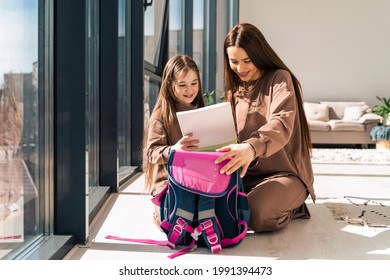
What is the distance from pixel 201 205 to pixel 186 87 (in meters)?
Result: 0.53

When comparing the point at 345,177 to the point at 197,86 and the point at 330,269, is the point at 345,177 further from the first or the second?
the point at 330,269

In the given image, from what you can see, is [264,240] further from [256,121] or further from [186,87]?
[186,87]

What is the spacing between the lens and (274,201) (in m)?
2.06

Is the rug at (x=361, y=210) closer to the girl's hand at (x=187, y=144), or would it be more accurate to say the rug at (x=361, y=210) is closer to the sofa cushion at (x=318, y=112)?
the girl's hand at (x=187, y=144)

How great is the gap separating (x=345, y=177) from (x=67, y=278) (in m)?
3.05

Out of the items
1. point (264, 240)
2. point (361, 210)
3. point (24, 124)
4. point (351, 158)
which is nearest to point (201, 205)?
point (264, 240)

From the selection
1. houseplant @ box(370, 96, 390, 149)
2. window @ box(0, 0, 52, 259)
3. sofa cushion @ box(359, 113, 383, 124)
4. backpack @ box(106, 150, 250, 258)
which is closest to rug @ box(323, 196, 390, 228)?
backpack @ box(106, 150, 250, 258)

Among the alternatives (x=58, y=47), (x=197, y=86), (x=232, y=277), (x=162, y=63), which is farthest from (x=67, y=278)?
(x=162, y=63)

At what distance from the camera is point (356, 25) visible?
8531mm

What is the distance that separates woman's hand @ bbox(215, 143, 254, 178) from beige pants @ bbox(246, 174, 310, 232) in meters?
0.35

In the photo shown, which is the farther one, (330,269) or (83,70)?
(83,70)

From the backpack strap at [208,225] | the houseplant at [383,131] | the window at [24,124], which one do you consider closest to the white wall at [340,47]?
the houseplant at [383,131]

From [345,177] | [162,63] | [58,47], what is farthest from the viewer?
[162,63]

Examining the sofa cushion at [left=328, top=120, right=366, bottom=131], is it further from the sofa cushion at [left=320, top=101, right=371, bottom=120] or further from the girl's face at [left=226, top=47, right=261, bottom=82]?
the girl's face at [left=226, top=47, right=261, bottom=82]
